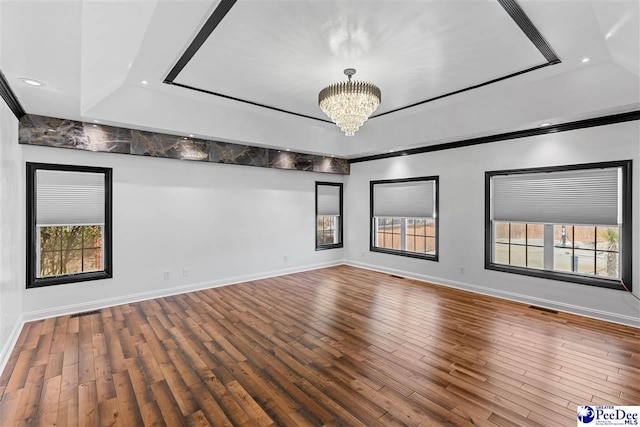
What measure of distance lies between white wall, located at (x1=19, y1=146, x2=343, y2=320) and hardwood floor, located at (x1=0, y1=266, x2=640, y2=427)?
469 mm

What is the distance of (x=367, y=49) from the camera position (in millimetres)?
3283

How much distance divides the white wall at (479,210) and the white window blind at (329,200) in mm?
401

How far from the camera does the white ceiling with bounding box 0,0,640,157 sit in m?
2.46

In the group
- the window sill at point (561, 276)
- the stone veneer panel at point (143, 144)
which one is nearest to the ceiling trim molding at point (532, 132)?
the window sill at point (561, 276)

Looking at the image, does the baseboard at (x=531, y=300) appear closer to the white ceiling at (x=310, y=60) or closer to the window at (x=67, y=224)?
the white ceiling at (x=310, y=60)

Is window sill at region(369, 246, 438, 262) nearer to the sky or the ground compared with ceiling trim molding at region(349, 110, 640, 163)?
nearer to the ground

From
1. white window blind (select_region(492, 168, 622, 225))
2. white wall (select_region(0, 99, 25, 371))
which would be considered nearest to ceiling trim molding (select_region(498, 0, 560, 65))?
white window blind (select_region(492, 168, 622, 225))

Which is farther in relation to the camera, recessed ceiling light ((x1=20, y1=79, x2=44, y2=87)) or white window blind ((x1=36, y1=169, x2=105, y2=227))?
white window blind ((x1=36, y1=169, x2=105, y2=227))

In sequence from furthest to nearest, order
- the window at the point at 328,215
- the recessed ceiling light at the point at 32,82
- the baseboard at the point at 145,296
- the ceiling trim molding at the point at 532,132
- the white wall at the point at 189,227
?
the window at the point at 328,215, the white wall at the point at 189,227, the baseboard at the point at 145,296, the ceiling trim molding at the point at 532,132, the recessed ceiling light at the point at 32,82

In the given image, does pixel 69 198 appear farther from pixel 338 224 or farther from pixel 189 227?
pixel 338 224

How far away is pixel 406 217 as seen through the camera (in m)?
6.66

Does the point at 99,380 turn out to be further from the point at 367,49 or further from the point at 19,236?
the point at 367,49

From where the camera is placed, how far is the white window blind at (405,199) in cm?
628

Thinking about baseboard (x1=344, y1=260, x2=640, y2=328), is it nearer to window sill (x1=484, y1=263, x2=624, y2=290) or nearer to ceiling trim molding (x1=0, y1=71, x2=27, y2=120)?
window sill (x1=484, y1=263, x2=624, y2=290)
